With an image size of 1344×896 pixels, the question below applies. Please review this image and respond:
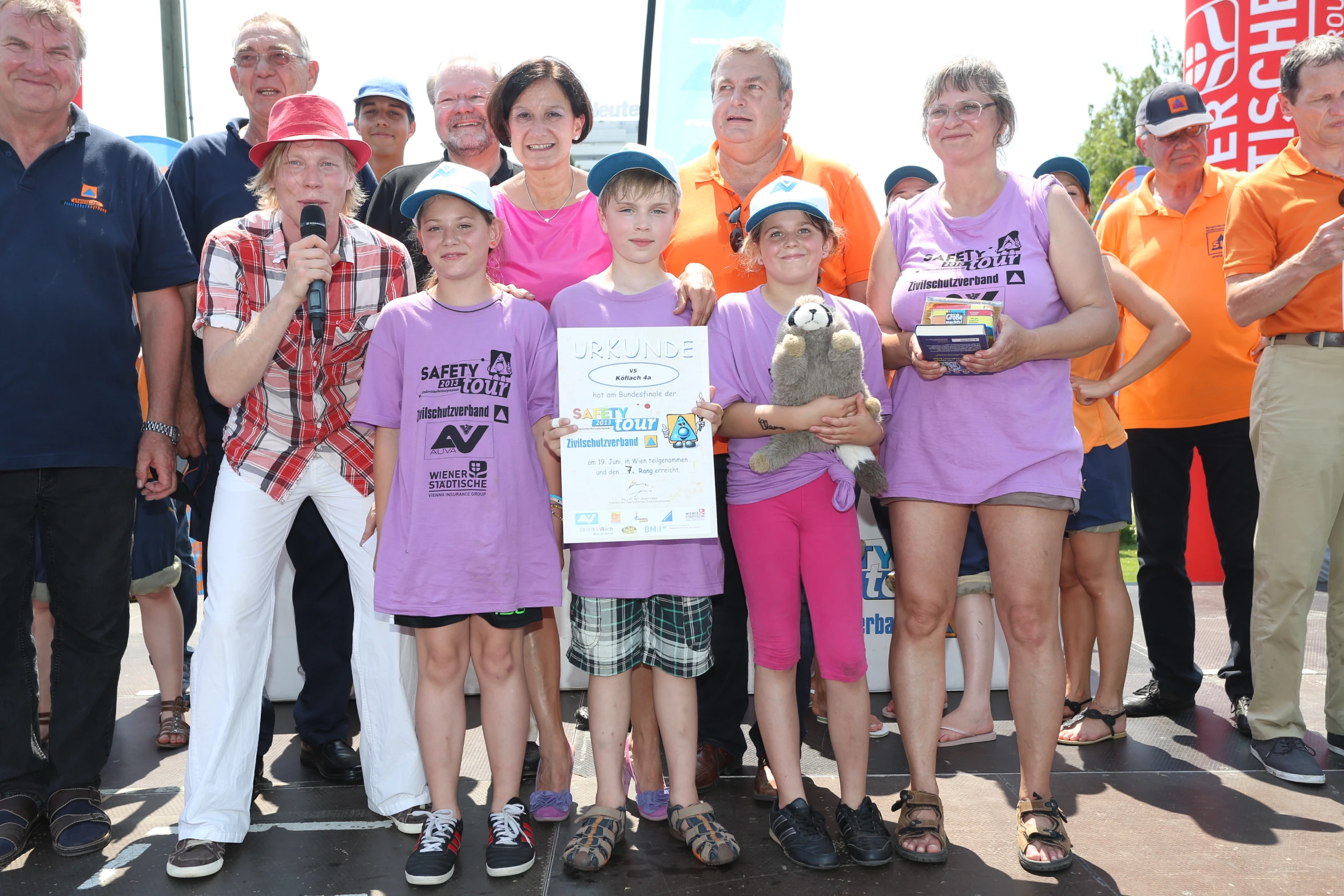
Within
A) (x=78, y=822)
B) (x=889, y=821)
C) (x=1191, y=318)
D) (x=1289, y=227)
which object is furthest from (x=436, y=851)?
(x=1191, y=318)

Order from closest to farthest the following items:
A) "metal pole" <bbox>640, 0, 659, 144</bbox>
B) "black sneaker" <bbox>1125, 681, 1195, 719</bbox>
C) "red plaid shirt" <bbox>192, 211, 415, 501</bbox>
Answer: "red plaid shirt" <bbox>192, 211, 415, 501</bbox>
"black sneaker" <bbox>1125, 681, 1195, 719</bbox>
"metal pole" <bbox>640, 0, 659, 144</bbox>

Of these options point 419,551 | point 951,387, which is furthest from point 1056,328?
point 419,551

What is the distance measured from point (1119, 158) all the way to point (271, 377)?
99.4 feet

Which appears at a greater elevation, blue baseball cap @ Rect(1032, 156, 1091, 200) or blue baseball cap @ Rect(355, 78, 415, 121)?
blue baseball cap @ Rect(355, 78, 415, 121)

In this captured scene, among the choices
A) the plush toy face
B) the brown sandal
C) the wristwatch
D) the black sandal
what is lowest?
the brown sandal

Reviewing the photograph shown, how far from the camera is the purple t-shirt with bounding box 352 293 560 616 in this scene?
2.99 metres

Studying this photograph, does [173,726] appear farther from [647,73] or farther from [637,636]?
[647,73]

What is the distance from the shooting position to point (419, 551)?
2994 millimetres

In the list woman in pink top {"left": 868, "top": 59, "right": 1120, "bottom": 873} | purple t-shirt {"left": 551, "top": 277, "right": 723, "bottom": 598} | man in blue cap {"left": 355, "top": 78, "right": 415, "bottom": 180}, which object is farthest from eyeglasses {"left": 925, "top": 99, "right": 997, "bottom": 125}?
man in blue cap {"left": 355, "top": 78, "right": 415, "bottom": 180}

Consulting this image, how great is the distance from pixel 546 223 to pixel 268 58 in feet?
5.12

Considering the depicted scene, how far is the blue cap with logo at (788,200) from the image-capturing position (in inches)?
122

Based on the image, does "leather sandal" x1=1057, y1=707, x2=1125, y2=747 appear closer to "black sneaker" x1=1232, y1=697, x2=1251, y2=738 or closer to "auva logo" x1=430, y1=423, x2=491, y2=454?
"black sneaker" x1=1232, y1=697, x2=1251, y2=738

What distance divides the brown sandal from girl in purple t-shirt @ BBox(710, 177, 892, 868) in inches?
105

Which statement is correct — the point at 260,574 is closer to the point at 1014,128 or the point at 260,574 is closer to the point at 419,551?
the point at 419,551
